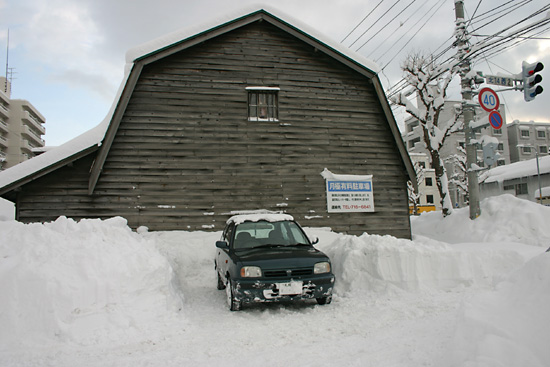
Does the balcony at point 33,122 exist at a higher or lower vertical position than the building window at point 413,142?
higher

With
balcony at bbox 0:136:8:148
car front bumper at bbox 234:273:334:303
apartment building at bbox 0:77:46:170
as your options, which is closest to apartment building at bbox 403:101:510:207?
car front bumper at bbox 234:273:334:303

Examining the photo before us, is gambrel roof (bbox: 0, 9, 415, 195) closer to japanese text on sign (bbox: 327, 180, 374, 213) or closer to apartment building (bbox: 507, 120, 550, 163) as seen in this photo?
japanese text on sign (bbox: 327, 180, 374, 213)

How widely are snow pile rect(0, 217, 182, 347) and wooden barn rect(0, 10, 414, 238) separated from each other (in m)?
4.88

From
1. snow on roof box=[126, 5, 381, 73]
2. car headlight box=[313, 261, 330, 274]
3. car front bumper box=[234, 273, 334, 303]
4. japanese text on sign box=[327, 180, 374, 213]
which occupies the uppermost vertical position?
snow on roof box=[126, 5, 381, 73]

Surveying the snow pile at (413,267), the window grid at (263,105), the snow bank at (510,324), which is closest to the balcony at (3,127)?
the window grid at (263,105)

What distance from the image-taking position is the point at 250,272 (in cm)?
612

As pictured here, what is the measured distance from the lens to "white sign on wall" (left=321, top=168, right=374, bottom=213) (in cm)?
1296

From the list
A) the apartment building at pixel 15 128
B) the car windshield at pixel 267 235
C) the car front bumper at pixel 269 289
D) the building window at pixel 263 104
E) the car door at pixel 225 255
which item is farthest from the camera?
the apartment building at pixel 15 128

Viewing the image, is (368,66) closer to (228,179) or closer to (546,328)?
(228,179)

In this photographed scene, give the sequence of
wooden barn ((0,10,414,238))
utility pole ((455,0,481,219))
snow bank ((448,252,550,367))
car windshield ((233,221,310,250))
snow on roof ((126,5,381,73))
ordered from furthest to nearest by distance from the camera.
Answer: utility pole ((455,0,481,219)) < snow on roof ((126,5,381,73)) < wooden barn ((0,10,414,238)) < car windshield ((233,221,310,250)) < snow bank ((448,252,550,367))

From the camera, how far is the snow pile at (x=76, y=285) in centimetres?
493

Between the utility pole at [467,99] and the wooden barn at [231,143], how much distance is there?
2.37 metres

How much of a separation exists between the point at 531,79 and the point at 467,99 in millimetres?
2915

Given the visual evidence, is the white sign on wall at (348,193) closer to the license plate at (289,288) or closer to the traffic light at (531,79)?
the traffic light at (531,79)
